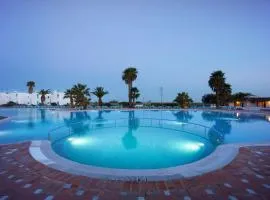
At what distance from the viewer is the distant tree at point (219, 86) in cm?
3650

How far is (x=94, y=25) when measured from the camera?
39.1 m

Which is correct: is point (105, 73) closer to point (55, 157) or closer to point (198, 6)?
point (198, 6)

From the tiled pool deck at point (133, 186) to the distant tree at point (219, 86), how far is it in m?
32.8

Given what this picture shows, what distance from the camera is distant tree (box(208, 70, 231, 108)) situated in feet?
120

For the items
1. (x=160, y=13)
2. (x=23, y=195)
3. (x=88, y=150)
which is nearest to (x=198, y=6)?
(x=160, y=13)

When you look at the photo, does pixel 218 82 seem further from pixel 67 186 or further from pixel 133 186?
pixel 67 186

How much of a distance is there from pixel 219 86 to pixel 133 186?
35.3 m

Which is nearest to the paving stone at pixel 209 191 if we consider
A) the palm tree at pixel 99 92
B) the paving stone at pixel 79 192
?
the paving stone at pixel 79 192

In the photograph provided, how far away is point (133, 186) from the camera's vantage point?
15.4 feet

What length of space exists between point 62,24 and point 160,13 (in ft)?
70.0

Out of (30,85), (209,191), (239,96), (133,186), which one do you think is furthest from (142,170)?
(30,85)

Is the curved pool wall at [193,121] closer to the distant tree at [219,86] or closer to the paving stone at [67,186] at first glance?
the paving stone at [67,186]

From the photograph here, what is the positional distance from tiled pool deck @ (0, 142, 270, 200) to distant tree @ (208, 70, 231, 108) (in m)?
32.8

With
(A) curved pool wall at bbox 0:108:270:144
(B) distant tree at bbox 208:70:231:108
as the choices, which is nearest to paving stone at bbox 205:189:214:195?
(A) curved pool wall at bbox 0:108:270:144
